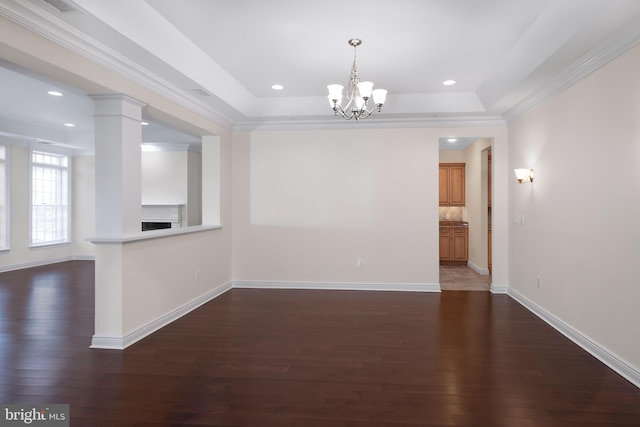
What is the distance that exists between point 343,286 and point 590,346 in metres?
3.23

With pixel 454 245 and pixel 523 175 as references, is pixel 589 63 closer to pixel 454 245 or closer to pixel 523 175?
pixel 523 175

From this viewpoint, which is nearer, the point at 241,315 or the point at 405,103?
the point at 241,315

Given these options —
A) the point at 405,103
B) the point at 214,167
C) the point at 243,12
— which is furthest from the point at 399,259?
the point at 243,12

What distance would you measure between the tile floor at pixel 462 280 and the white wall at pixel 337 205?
1.58 feet

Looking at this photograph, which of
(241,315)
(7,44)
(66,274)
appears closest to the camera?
(7,44)

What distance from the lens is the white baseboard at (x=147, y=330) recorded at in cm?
344

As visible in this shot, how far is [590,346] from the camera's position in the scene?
331cm

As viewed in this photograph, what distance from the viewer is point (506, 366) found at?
3025 mm

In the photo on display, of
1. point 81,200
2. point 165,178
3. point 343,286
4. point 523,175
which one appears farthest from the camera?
point 81,200

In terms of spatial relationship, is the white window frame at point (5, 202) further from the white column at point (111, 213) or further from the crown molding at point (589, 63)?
the crown molding at point (589, 63)

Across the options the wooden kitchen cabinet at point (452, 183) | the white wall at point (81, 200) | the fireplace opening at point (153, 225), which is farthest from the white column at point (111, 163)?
the wooden kitchen cabinet at point (452, 183)

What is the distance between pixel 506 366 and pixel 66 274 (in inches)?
299

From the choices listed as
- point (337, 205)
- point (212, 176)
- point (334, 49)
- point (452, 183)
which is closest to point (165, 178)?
point (212, 176)

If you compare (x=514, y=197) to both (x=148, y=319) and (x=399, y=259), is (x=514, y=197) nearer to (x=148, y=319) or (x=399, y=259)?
(x=399, y=259)
